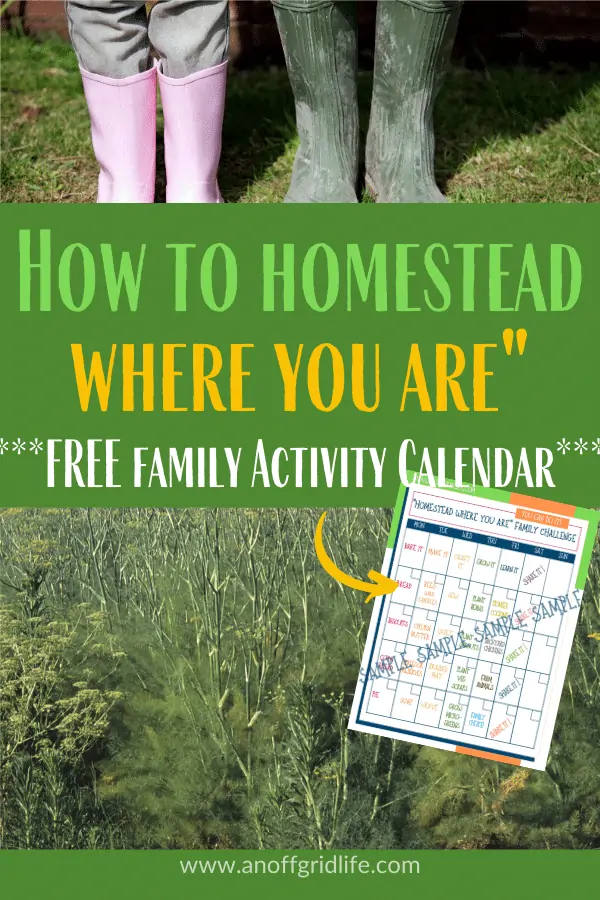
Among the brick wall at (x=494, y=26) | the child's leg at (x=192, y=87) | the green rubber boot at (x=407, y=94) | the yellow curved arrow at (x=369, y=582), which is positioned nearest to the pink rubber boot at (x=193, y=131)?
the child's leg at (x=192, y=87)

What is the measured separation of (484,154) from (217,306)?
114cm

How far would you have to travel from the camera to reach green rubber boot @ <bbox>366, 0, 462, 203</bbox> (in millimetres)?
2109

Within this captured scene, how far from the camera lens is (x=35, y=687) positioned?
1604 millimetres

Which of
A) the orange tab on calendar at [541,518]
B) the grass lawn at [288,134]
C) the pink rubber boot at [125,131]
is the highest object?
the pink rubber boot at [125,131]

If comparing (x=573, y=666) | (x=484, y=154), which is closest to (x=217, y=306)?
(x=573, y=666)

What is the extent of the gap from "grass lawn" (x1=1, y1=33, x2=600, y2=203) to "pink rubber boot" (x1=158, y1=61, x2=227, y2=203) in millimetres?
181

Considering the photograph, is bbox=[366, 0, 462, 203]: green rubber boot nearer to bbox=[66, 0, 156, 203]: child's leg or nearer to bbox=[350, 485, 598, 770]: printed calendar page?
bbox=[66, 0, 156, 203]: child's leg

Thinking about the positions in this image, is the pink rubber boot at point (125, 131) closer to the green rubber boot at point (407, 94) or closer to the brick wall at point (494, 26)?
the green rubber boot at point (407, 94)

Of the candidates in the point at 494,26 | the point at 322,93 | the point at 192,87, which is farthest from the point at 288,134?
the point at 494,26

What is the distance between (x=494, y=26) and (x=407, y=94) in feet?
2.80

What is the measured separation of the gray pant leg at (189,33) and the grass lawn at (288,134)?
13.4 inches

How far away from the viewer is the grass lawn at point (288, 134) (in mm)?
2418

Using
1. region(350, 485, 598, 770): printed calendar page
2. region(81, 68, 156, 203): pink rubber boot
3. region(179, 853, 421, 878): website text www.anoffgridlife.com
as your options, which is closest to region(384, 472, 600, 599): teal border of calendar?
region(350, 485, 598, 770): printed calendar page

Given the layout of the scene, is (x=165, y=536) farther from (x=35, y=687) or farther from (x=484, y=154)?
(x=484, y=154)
